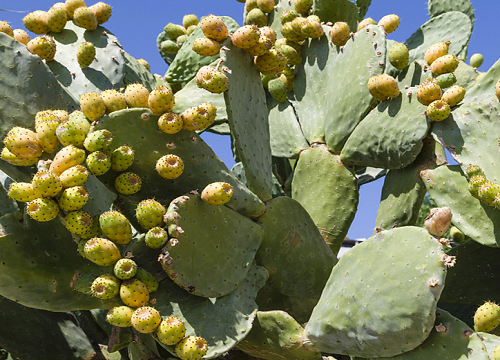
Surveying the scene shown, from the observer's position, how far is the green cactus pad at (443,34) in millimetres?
2789

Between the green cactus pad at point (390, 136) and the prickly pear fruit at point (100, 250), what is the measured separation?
4.17 feet

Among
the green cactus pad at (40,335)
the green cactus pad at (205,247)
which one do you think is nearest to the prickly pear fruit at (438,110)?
the green cactus pad at (205,247)

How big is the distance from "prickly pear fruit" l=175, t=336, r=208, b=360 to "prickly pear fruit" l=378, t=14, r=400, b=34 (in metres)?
1.88

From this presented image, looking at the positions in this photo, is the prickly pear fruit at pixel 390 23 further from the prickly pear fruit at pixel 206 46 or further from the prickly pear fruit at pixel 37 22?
the prickly pear fruit at pixel 37 22

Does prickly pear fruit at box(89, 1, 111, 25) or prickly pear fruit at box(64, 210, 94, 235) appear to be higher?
prickly pear fruit at box(89, 1, 111, 25)

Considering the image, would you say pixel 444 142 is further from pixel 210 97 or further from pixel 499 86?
pixel 210 97

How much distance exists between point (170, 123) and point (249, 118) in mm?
491

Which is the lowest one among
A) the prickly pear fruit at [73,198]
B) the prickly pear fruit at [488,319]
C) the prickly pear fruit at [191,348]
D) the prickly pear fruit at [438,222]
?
the prickly pear fruit at [191,348]

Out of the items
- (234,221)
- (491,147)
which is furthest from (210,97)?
(491,147)

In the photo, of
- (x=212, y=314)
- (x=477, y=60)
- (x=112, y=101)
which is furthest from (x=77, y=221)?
(x=477, y=60)

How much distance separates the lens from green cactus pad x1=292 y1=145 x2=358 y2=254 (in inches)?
101

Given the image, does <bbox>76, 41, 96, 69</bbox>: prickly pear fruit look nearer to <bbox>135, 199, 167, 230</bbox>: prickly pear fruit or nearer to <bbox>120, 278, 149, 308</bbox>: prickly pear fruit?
<bbox>135, 199, 167, 230</bbox>: prickly pear fruit

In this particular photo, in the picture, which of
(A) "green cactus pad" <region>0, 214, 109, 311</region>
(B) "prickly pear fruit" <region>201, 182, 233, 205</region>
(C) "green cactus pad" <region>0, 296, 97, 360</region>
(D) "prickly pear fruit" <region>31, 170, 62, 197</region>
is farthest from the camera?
(C) "green cactus pad" <region>0, 296, 97, 360</region>

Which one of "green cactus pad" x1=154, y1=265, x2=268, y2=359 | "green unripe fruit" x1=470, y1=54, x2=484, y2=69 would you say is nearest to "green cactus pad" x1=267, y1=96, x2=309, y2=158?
"green cactus pad" x1=154, y1=265, x2=268, y2=359
